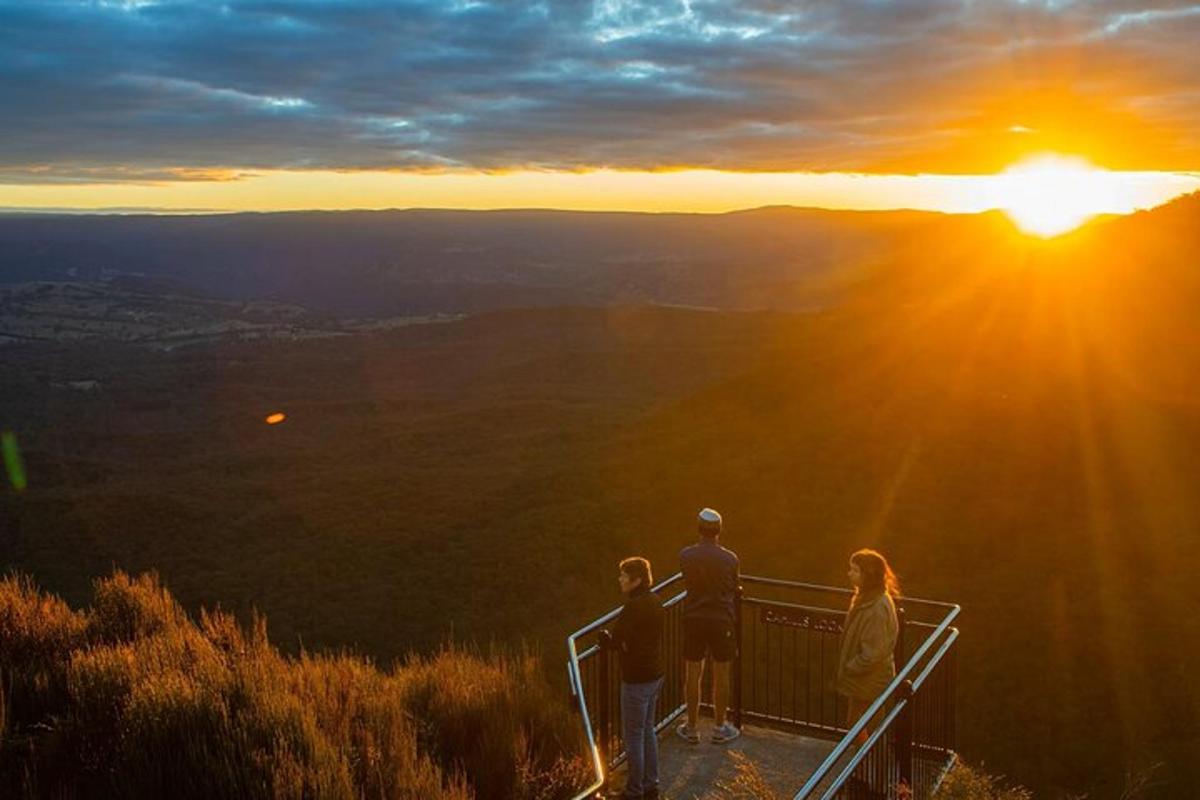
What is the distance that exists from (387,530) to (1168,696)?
1961 cm

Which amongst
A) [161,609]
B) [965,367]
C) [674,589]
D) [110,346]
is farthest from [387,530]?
[110,346]

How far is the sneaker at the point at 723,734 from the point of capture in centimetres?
845

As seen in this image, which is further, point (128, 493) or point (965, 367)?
point (128, 493)

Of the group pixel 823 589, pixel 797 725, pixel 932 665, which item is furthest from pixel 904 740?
pixel 823 589

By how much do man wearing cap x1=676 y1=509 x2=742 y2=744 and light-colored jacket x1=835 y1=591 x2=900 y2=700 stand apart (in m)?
0.97

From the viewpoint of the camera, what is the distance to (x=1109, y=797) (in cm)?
1327

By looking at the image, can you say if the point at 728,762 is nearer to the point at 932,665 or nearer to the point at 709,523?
the point at 932,665

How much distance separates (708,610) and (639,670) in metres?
1.31

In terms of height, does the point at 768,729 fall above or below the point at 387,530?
above

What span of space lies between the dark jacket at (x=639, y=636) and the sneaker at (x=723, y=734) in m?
1.69

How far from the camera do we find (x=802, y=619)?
30.5ft

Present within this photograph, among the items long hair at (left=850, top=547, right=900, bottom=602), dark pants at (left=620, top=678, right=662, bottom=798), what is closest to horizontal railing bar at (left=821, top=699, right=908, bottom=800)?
long hair at (left=850, top=547, right=900, bottom=602)

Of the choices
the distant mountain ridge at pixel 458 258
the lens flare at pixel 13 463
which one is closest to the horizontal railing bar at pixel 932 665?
the lens flare at pixel 13 463

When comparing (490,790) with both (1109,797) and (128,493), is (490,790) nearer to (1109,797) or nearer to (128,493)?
(1109,797)
